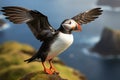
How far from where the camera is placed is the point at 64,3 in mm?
2572

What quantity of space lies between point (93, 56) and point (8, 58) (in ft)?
1.87

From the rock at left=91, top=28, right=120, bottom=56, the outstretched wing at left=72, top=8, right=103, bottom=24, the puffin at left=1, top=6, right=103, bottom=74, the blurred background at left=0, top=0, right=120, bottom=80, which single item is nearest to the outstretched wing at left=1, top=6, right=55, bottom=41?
the puffin at left=1, top=6, right=103, bottom=74

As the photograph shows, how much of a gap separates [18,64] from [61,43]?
A: 104 centimetres

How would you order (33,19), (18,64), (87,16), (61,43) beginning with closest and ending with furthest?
(61,43), (33,19), (87,16), (18,64)

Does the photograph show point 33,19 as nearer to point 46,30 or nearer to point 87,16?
point 46,30

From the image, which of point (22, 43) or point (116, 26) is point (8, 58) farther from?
point (116, 26)

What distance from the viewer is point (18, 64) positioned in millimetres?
2609

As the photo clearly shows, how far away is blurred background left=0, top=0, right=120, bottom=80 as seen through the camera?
253 cm

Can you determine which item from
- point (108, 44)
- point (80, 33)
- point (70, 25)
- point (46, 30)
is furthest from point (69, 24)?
point (108, 44)

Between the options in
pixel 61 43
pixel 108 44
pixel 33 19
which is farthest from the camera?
pixel 108 44

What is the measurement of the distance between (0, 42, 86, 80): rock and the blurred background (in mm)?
47

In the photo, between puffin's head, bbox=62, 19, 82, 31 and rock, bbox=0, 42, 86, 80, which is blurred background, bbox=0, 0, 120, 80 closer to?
rock, bbox=0, 42, 86, 80

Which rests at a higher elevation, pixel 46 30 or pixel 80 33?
pixel 46 30

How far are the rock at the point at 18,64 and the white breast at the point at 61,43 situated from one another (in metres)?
0.75
